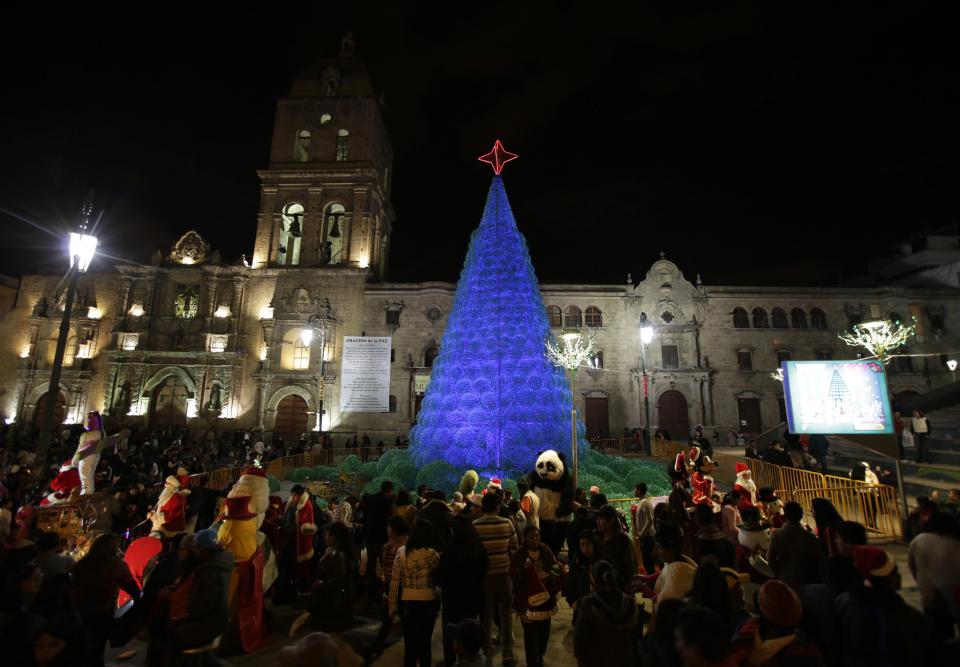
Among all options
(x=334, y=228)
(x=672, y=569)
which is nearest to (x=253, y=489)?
(x=672, y=569)

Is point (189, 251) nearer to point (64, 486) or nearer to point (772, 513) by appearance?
point (64, 486)

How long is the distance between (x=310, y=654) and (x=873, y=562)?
379 cm

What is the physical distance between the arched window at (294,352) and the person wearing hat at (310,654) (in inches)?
1099

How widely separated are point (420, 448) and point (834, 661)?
11425 mm

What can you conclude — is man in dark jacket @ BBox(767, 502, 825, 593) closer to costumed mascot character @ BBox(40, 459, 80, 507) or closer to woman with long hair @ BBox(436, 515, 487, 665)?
woman with long hair @ BBox(436, 515, 487, 665)

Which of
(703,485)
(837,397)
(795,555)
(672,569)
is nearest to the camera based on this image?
(672,569)

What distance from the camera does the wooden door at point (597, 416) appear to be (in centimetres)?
2858

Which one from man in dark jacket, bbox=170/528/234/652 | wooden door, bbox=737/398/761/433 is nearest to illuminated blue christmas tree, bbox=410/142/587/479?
man in dark jacket, bbox=170/528/234/652

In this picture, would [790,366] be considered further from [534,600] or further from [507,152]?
[507,152]

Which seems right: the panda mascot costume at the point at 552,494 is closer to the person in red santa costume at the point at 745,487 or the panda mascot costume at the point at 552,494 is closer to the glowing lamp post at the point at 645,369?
the person in red santa costume at the point at 745,487

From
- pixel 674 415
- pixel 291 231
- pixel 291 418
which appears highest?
pixel 291 231

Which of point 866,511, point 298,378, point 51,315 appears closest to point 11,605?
point 866,511

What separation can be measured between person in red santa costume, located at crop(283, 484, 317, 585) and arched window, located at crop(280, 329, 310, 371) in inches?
920

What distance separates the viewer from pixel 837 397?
352 inches
